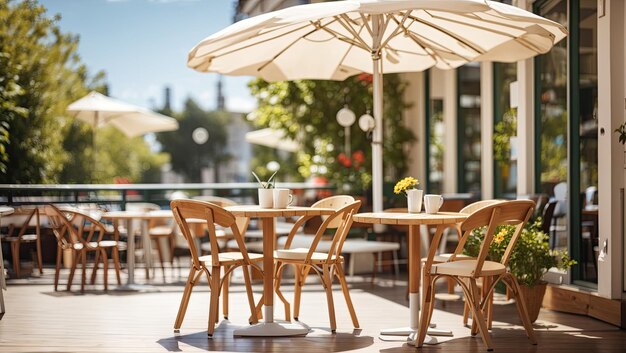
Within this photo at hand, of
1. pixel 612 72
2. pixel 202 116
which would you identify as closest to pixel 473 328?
pixel 612 72

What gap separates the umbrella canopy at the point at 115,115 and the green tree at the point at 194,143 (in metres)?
34.9

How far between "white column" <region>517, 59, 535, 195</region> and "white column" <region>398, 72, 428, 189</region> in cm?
298

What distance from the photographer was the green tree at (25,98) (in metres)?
9.68


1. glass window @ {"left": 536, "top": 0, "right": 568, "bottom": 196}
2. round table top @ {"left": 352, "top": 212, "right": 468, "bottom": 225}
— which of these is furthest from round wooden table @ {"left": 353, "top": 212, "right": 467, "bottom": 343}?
glass window @ {"left": 536, "top": 0, "right": 568, "bottom": 196}

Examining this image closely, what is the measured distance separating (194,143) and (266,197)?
4437cm

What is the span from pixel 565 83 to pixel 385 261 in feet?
10.1

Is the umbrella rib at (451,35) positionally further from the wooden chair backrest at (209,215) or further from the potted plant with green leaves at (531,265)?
the wooden chair backrest at (209,215)

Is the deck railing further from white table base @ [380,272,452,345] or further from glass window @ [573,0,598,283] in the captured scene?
white table base @ [380,272,452,345]

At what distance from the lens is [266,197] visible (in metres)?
5.14

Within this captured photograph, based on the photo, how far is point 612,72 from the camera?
5535 millimetres

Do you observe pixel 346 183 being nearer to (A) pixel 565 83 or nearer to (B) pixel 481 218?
(A) pixel 565 83

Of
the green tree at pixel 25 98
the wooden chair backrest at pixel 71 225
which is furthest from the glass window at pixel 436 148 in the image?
the green tree at pixel 25 98

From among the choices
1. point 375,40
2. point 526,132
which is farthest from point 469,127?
point 375,40

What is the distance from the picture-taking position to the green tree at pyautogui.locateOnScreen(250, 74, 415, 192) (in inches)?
418
